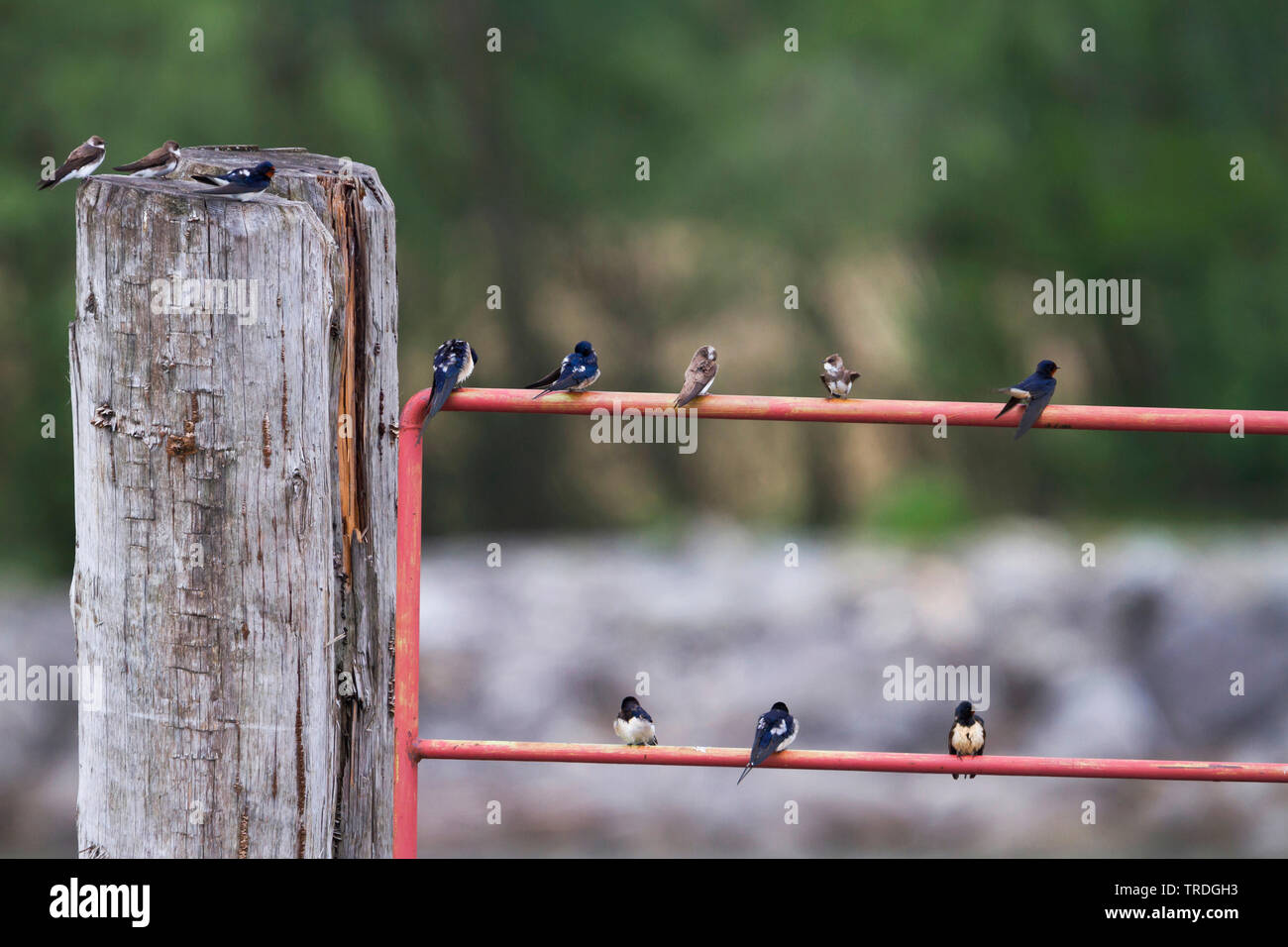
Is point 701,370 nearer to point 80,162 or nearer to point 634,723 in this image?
point 634,723

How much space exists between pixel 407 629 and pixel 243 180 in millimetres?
908

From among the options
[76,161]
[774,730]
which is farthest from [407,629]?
[76,161]

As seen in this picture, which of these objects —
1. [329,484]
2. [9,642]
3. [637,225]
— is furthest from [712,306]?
[329,484]

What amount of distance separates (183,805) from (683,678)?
1157 cm

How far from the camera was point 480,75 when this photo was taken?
1612cm

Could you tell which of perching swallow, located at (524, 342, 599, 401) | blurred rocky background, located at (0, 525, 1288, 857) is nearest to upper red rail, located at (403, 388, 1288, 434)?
perching swallow, located at (524, 342, 599, 401)

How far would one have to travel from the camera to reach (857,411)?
2.92 metres

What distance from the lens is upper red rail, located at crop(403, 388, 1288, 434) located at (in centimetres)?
293

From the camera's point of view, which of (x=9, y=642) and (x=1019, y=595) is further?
(x=1019, y=595)

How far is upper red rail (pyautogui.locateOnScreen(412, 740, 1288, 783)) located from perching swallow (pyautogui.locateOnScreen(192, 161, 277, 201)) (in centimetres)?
108

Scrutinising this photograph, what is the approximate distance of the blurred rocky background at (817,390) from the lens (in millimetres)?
13594

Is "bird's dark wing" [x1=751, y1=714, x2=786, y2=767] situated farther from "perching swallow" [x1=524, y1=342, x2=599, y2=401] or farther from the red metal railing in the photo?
"perching swallow" [x1=524, y1=342, x2=599, y2=401]

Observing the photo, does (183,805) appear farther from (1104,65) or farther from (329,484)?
(1104,65)

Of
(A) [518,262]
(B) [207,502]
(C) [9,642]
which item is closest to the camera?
(B) [207,502]
